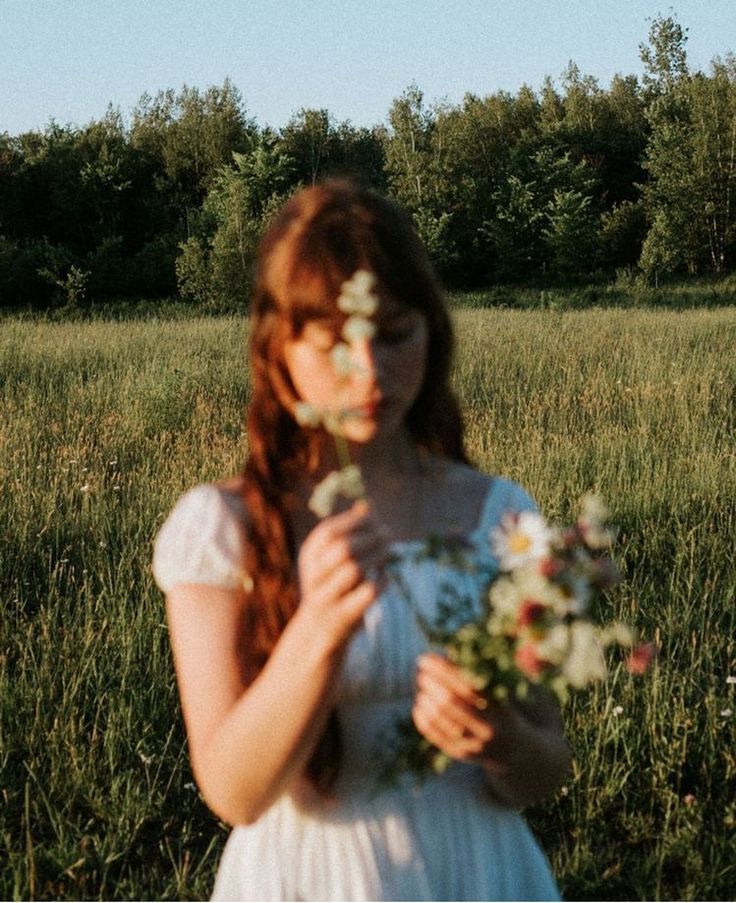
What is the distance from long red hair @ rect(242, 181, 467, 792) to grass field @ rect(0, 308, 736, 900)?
1.46 metres

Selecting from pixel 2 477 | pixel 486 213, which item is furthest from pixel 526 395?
pixel 486 213

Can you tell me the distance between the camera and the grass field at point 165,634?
2.65 meters

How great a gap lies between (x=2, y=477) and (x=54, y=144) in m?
35.7

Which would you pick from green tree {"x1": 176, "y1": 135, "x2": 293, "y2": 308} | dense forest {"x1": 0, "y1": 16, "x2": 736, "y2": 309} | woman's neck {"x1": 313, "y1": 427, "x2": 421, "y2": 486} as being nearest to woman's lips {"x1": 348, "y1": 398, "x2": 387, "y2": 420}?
woman's neck {"x1": 313, "y1": 427, "x2": 421, "y2": 486}

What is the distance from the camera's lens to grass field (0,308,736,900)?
2.65m

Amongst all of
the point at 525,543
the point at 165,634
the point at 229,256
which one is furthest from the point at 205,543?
the point at 229,256

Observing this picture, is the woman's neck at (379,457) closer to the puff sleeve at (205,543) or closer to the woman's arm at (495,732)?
the puff sleeve at (205,543)

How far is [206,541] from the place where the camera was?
4.07ft

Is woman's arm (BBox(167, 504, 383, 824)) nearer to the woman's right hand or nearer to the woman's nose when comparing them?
the woman's right hand

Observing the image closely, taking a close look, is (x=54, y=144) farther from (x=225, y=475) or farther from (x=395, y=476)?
(x=395, y=476)

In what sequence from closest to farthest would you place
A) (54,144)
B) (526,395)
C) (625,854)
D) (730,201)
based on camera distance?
(625,854)
(526,395)
(54,144)
(730,201)

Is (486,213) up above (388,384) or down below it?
above

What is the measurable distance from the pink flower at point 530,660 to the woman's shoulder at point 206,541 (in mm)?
434

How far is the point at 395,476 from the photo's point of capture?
1.43 meters
